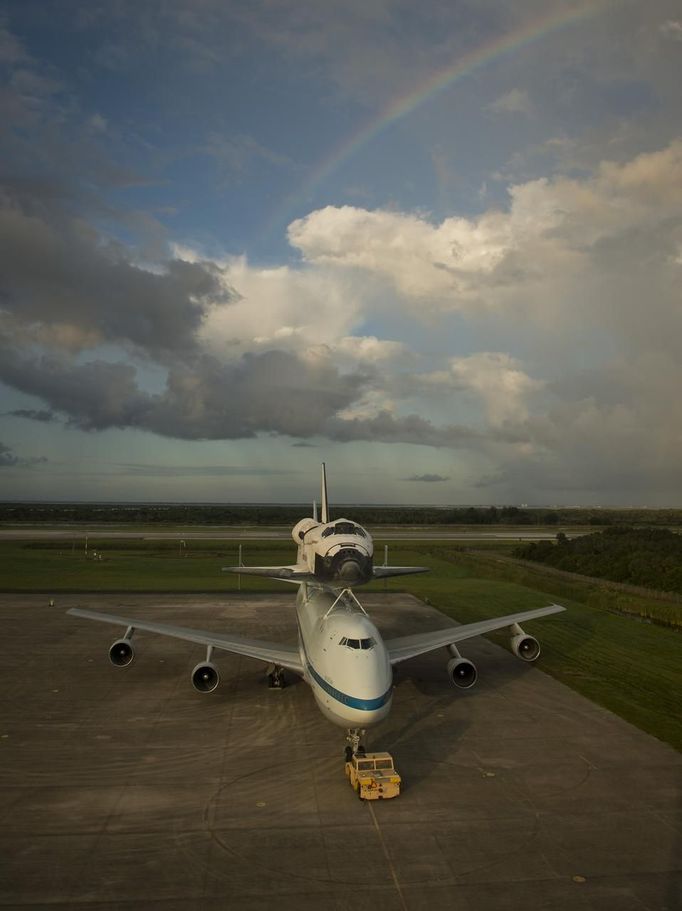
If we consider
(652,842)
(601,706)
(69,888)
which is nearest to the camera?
(69,888)

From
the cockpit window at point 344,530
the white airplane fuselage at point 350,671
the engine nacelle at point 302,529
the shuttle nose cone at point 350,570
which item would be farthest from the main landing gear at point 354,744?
the engine nacelle at point 302,529

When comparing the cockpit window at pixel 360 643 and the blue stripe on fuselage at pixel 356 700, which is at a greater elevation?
the cockpit window at pixel 360 643

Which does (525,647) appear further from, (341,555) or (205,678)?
(205,678)

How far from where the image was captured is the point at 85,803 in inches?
609

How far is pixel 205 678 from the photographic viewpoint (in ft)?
73.9

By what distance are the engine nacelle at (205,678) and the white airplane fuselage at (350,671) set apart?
419cm

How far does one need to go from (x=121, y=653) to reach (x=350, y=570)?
30.4ft

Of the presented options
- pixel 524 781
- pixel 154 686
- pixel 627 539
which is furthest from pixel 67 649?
pixel 627 539

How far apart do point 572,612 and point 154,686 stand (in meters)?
28.0

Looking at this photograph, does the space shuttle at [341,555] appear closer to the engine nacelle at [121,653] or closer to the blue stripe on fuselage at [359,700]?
the blue stripe on fuselage at [359,700]

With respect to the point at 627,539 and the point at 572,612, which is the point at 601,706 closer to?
the point at 572,612

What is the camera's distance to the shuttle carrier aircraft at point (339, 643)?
16.6 meters

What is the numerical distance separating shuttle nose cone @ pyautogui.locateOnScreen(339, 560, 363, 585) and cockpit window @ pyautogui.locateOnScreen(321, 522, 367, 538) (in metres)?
Answer: 1.39

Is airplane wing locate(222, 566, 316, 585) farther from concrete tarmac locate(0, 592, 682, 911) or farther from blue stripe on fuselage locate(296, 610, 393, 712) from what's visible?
blue stripe on fuselage locate(296, 610, 393, 712)
